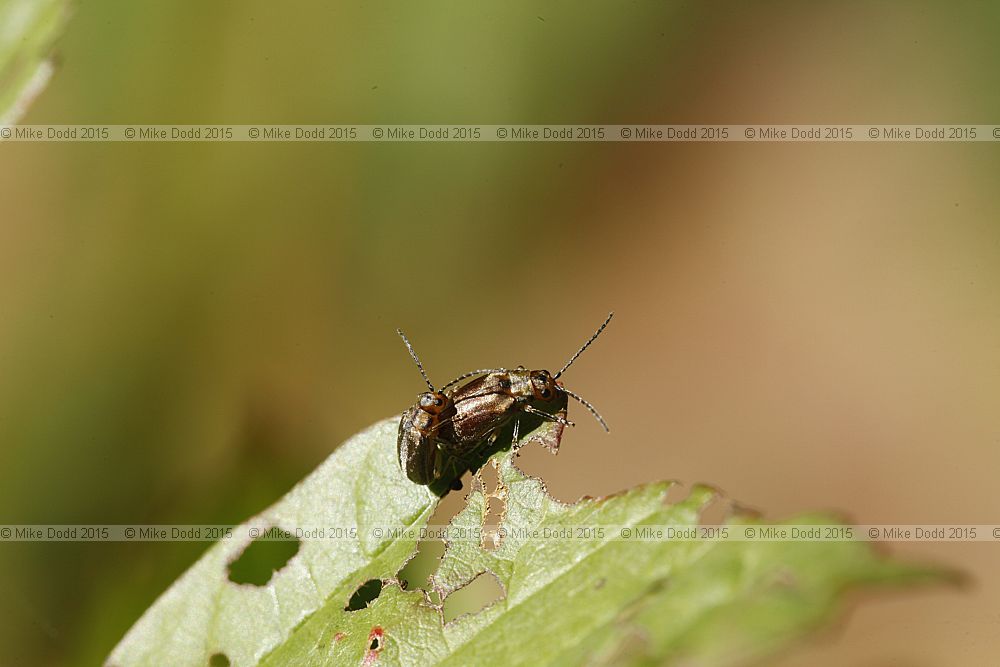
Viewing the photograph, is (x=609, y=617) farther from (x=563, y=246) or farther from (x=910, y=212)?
(x=910, y=212)

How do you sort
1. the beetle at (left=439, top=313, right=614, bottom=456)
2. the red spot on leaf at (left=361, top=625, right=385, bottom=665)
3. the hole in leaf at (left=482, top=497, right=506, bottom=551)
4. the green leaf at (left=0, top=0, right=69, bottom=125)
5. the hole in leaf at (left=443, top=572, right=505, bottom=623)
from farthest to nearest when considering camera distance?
the beetle at (left=439, top=313, right=614, bottom=456) < the hole in leaf at (left=482, top=497, right=506, bottom=551) < the hole in leaf at (left=443, top=572, right=505, bottom=623) < the red spot on leaf at (left=361, top=625, right=385, bottom=665) < the green leaf at (left=0, top=0, right=69, bottom=125)

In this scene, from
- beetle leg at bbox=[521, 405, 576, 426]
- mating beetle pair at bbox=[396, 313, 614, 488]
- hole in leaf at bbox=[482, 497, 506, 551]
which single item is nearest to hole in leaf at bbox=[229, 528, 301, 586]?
mating beetle pair at bbox=[396, 313, 614, 488]

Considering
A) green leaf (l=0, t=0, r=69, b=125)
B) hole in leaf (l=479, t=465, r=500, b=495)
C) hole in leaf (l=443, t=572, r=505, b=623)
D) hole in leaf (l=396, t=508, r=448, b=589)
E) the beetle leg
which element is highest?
green leaf (l=0, t=0, r=69, b=125)

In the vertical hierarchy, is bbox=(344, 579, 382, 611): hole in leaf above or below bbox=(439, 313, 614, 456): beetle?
below

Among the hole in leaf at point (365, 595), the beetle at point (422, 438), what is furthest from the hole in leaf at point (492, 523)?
the hole in leaf at point (365, 595)

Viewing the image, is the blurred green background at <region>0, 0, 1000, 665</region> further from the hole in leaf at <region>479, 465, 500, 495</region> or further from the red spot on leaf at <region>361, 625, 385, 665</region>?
the red spot on leaf at <region>361, 625, 385, 665</region>

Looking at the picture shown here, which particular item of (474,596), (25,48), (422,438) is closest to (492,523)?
(474,596)

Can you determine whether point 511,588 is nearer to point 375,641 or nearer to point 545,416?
point 375,641

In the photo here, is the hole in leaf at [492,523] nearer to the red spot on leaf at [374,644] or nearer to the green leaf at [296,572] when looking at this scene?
the green leaf at [296,572]

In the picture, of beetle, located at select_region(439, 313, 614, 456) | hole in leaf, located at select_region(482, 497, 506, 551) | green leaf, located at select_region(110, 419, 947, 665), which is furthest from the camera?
beetle, located at select_region(439, 313, 614, 456)
